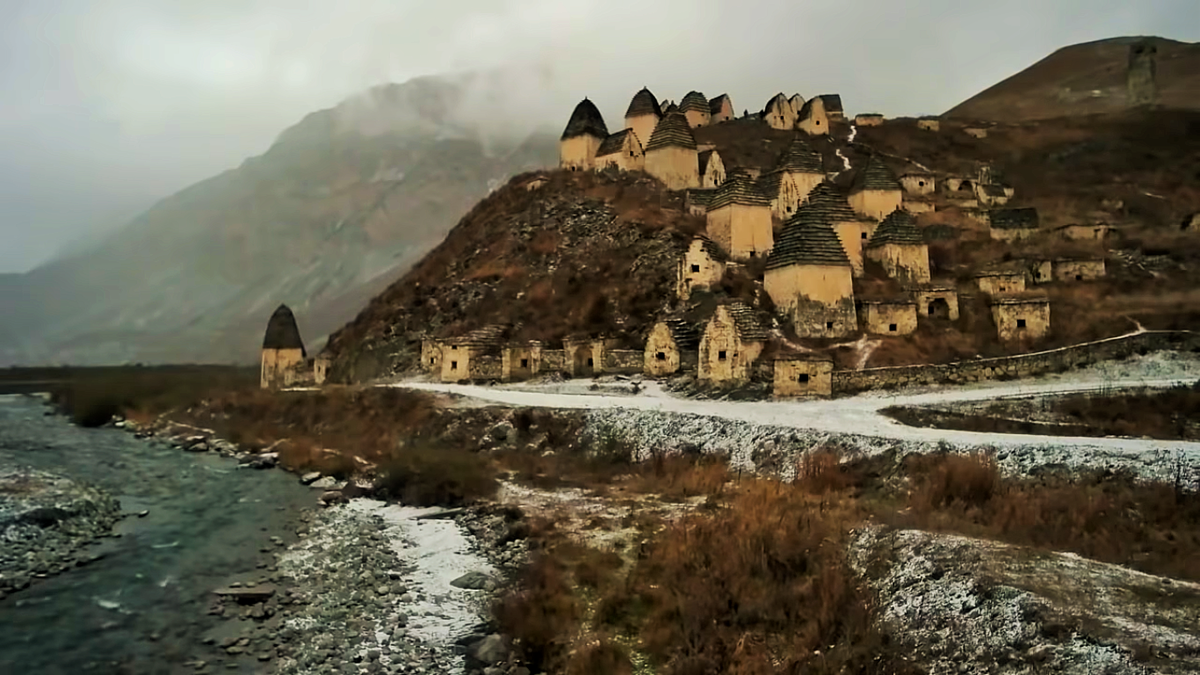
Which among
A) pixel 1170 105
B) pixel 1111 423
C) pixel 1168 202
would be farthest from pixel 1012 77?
pixel 1111 423

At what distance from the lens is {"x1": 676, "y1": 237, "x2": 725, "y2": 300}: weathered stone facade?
3772cm

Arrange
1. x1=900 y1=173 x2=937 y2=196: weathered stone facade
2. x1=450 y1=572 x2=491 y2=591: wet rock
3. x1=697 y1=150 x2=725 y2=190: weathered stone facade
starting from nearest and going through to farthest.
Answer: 1. x1=450 y1=572 x2=491 y2=591: wet rock
2. x1=697 y1=150 x2=725 y2=190: weathered stone facade
3. x1=900 y1=173 x2=937 y2=196: weathered stone facade

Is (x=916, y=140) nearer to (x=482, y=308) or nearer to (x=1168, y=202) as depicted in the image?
(x=1168, y=202)

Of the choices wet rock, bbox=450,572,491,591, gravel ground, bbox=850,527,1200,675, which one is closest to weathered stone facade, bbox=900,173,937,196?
wet rock, bbox=450,572,491,591

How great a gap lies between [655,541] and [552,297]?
31556 millimetres

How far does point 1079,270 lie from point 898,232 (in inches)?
316

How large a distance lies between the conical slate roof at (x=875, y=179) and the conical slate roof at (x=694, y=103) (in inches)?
953

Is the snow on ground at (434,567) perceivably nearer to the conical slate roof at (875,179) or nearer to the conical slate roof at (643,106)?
the conical slate roof at (875,179)

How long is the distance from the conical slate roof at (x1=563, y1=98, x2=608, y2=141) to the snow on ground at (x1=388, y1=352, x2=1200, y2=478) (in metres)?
33.9

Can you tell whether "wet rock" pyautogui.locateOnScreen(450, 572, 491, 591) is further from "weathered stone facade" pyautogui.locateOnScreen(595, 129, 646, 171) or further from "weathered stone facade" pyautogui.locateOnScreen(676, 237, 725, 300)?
"weathered stone facade" pyautogui.locateOnScreen(595, 129, 646, 171)

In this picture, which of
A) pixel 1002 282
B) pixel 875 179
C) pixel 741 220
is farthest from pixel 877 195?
pixel 1002 282

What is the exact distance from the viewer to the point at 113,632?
11.9 m

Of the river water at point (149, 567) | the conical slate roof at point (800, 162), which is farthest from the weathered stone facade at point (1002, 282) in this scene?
the river water at point (149, 567)

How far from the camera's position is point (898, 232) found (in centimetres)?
3922
